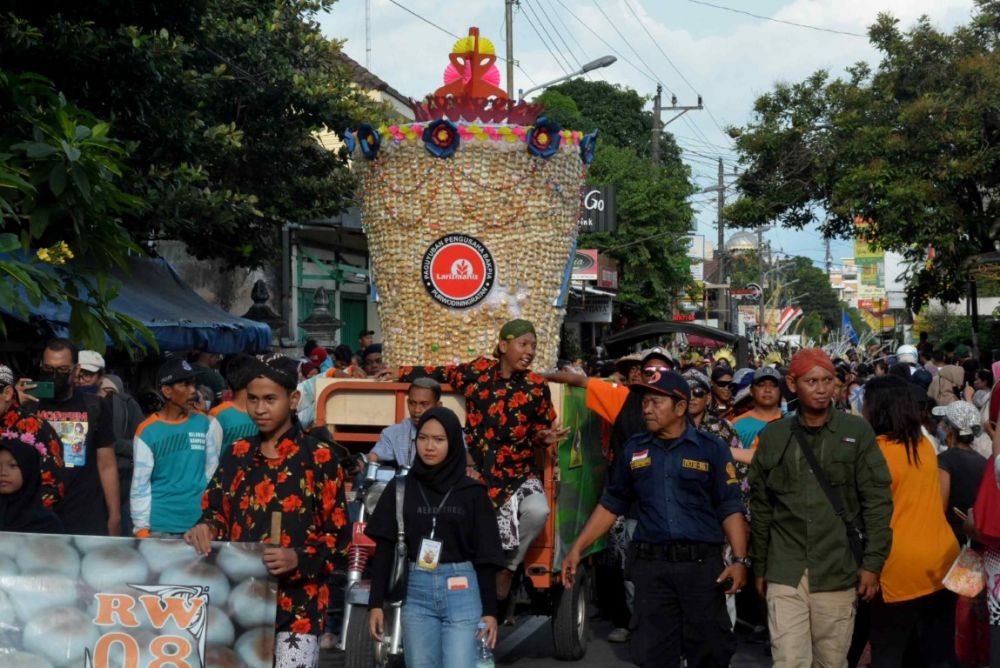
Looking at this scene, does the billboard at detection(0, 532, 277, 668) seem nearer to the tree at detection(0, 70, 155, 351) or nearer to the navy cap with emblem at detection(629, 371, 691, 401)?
the tree at detection(0, 70, 155, 351)

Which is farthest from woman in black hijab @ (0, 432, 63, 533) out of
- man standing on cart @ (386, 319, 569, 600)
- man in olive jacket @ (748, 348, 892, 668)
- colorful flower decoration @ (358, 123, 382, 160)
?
colorful flower decoration @ (358, 123, 382, 160)

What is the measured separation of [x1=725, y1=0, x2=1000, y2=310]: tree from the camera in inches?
912

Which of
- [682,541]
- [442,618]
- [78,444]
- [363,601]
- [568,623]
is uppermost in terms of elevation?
[78,444]

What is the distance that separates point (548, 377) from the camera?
8.61 m

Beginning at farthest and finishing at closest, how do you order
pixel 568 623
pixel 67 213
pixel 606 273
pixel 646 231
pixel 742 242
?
pixel 742 242 < pixel 646 231 < pixel 606 273 < pixel 568 623 < pixel 67 213

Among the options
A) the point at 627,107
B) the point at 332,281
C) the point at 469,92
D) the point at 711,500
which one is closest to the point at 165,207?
the point at 469,92

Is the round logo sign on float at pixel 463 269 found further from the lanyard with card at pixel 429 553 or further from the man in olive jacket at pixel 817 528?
the lanyard with card at pixel 429 553

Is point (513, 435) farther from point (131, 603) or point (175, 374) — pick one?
point (131, 603)

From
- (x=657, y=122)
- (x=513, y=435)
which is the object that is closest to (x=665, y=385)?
(x=513, y=435)

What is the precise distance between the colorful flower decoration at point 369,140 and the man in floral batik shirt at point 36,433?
3.40m

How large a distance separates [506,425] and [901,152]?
57.0ft

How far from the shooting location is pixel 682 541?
646 centimetres

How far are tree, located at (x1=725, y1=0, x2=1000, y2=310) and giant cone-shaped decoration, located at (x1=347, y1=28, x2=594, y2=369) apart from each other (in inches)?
570

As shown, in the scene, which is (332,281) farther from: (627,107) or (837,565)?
(627,107)
